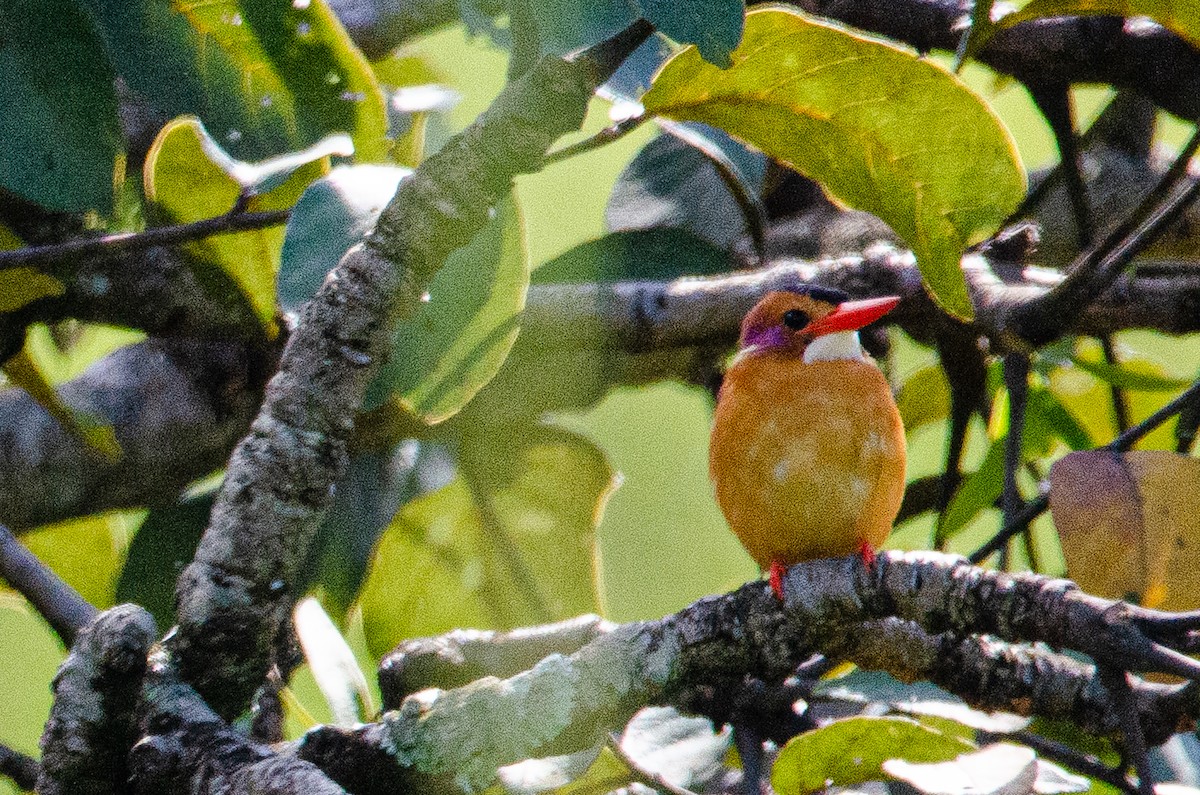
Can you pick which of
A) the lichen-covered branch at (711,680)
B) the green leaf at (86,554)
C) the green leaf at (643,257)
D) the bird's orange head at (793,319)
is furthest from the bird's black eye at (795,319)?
the green leaf at (86,554)

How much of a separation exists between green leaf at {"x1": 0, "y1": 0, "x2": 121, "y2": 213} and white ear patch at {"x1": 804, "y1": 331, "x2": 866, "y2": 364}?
516 mm

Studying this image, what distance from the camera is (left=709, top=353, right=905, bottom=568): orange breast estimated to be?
0.87 meters

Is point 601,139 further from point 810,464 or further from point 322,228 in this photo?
point 810,464

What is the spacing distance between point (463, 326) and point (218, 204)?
0.28 m

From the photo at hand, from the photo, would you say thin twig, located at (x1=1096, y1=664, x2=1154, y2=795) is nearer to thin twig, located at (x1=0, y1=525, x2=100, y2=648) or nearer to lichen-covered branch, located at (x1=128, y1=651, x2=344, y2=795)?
lichen-covered branch, located at (x1=128, y1=651, x2=344, y2=795)

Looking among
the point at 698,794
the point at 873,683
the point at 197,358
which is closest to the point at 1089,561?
the point at 873,683

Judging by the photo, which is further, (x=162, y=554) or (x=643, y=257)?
(x=643, y=257)

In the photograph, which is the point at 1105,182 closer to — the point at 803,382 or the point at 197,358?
the point at 803,382

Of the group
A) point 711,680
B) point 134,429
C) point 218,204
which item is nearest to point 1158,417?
point 711,680

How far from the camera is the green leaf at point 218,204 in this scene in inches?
35.7

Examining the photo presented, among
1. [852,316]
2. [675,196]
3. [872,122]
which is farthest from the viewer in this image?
[675,196]

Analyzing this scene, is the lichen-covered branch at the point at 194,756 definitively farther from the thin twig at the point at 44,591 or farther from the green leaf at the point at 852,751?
the green leaf at the point at 852,751

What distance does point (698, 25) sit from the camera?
0.58 metres

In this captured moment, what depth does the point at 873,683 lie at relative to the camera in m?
0.80
